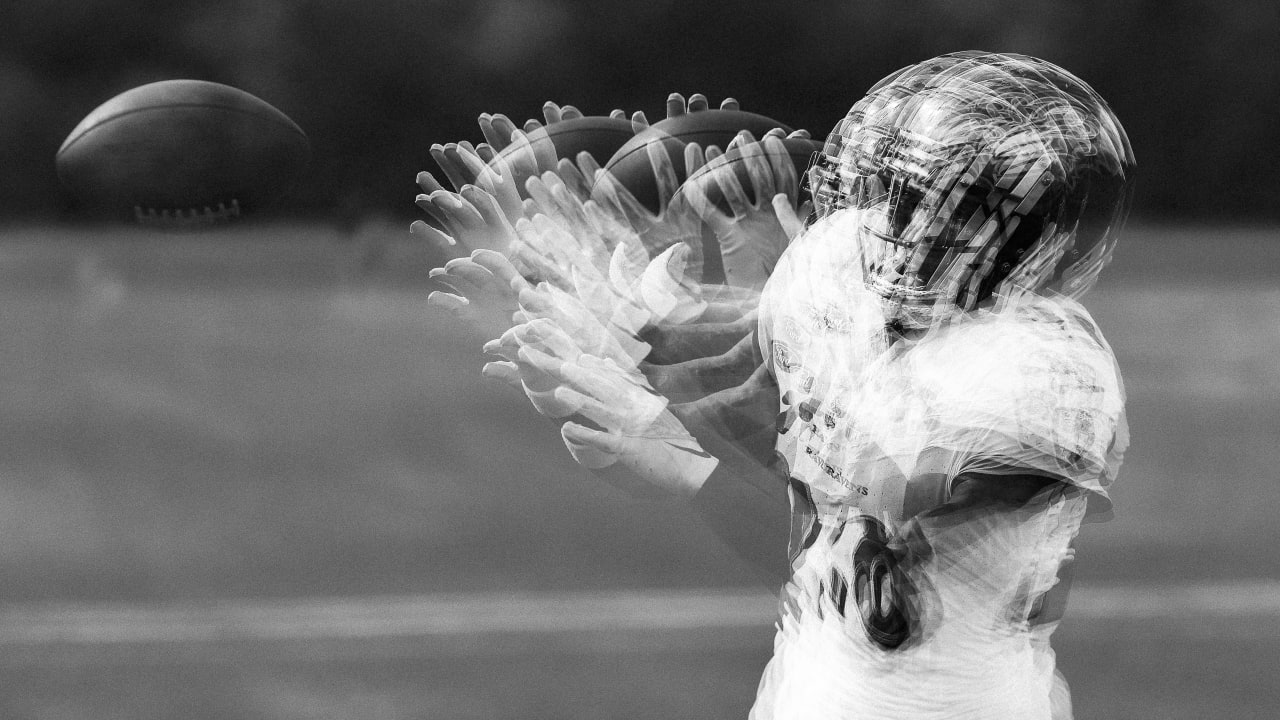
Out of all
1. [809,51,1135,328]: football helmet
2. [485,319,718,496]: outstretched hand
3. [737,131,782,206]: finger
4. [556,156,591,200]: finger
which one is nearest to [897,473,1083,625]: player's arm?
[809,51,1135,328]: football helmet

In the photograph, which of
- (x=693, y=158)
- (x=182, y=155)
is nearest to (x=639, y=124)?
(x=693, y=158)

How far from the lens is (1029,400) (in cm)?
101

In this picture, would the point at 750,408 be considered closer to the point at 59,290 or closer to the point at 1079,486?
the point at 1079,486

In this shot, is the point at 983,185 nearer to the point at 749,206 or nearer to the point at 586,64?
the point at 749,206

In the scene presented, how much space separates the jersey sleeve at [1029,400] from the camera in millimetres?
1015

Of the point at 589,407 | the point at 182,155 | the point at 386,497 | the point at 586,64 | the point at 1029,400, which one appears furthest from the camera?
the point at 586,64

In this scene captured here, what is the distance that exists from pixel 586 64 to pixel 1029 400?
536 centimetres

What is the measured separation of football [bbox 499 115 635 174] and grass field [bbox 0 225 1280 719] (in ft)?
2.98

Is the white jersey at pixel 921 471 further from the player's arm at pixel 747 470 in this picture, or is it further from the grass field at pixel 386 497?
the grass field at pixel 386 497

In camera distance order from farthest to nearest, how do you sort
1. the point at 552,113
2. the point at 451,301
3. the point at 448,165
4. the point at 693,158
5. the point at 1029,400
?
the point at 552,113, the point at 693,158, the point at 448,165, the point at 451,301, the point at 1029,400

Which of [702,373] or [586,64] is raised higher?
[586,64]

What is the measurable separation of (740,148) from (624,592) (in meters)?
2.32

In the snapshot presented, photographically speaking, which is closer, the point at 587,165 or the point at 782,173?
the point at 782,173

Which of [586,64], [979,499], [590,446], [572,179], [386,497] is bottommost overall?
[386,497]
